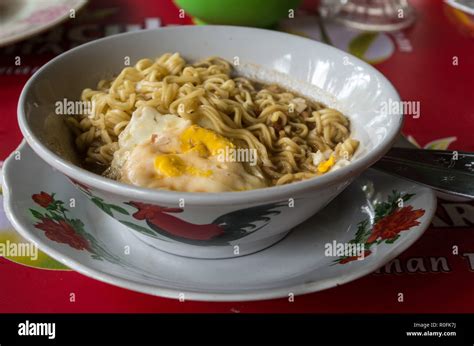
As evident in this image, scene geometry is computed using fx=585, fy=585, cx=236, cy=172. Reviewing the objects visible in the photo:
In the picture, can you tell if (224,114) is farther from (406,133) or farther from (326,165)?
(406,133)

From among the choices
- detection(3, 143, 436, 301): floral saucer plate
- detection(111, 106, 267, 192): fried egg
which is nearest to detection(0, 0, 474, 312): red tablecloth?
detection(3, 143, 436, 301): floral saucer plate

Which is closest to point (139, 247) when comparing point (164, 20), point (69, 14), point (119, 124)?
point (119, 124)

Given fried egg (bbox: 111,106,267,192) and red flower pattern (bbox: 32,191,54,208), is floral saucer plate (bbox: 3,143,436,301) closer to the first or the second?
red flower pattern (bbox: 32,191,54,208)

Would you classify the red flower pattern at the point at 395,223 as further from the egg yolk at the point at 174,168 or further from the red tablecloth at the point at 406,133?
the egg yolk at the point at 174,168

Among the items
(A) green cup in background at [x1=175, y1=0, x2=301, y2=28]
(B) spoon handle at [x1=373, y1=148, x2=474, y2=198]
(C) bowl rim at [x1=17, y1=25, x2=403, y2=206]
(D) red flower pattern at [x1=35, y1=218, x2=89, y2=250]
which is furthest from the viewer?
(A) green cup in background at [x1=175, y1=0, x2=301, y2=28]

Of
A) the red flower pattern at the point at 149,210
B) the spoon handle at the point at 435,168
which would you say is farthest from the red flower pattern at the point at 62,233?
the spoon handle at the point at 435,168
